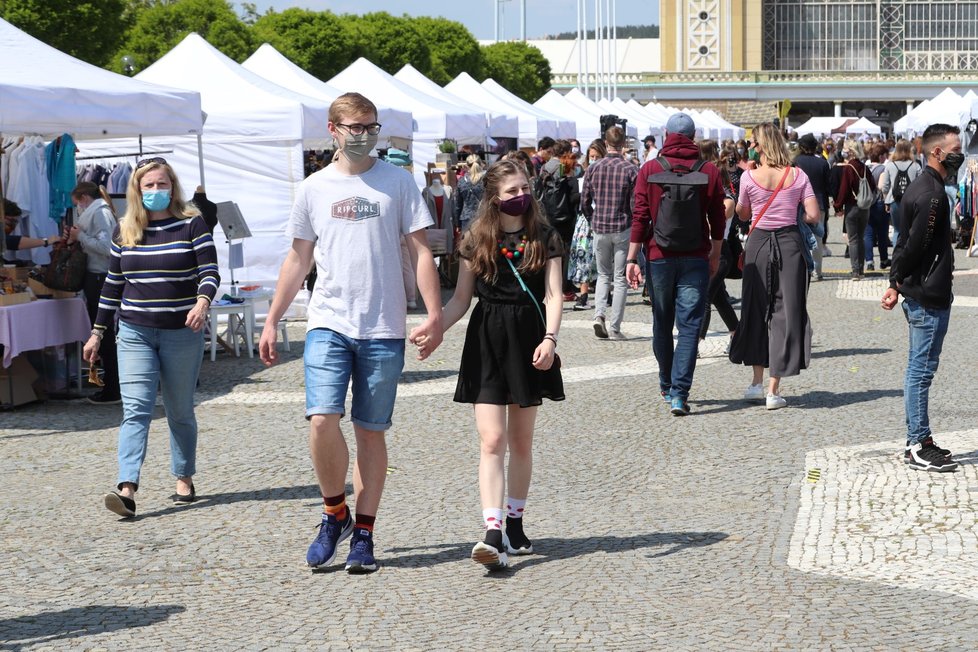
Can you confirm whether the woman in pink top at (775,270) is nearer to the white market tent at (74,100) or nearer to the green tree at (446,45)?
the white market tent at (74,100)

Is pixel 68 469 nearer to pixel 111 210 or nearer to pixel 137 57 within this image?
pixel 111 210

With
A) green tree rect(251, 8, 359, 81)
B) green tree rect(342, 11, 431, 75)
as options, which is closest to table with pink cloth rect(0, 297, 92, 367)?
green tree rect(251, 8, 359, 81)

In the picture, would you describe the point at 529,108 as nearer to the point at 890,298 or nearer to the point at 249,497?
the point at 890,298

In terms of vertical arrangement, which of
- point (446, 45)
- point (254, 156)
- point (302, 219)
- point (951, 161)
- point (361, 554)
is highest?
point (446, 45)

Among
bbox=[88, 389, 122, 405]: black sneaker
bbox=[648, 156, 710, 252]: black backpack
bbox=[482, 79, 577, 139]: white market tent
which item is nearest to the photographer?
bbox=[648, 156, 710, 252]: black backpack

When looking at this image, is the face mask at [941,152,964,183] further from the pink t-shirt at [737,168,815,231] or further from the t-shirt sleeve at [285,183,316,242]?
the t-shirt sleeve at [285,183,316,242]

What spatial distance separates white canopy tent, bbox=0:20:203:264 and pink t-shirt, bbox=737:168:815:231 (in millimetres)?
4768

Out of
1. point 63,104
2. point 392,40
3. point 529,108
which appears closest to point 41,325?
point 63,104

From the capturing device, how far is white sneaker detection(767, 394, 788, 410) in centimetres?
894

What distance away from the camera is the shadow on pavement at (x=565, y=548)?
18.2 ft

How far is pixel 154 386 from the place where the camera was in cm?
668

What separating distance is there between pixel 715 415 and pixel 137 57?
50959 mm

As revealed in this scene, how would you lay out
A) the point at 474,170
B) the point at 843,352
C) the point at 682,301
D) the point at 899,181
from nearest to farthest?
the point at 682,301, the point at 843,352, the point at 474,170, the point at 899,181

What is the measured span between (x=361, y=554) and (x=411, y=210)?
1.26 meters
